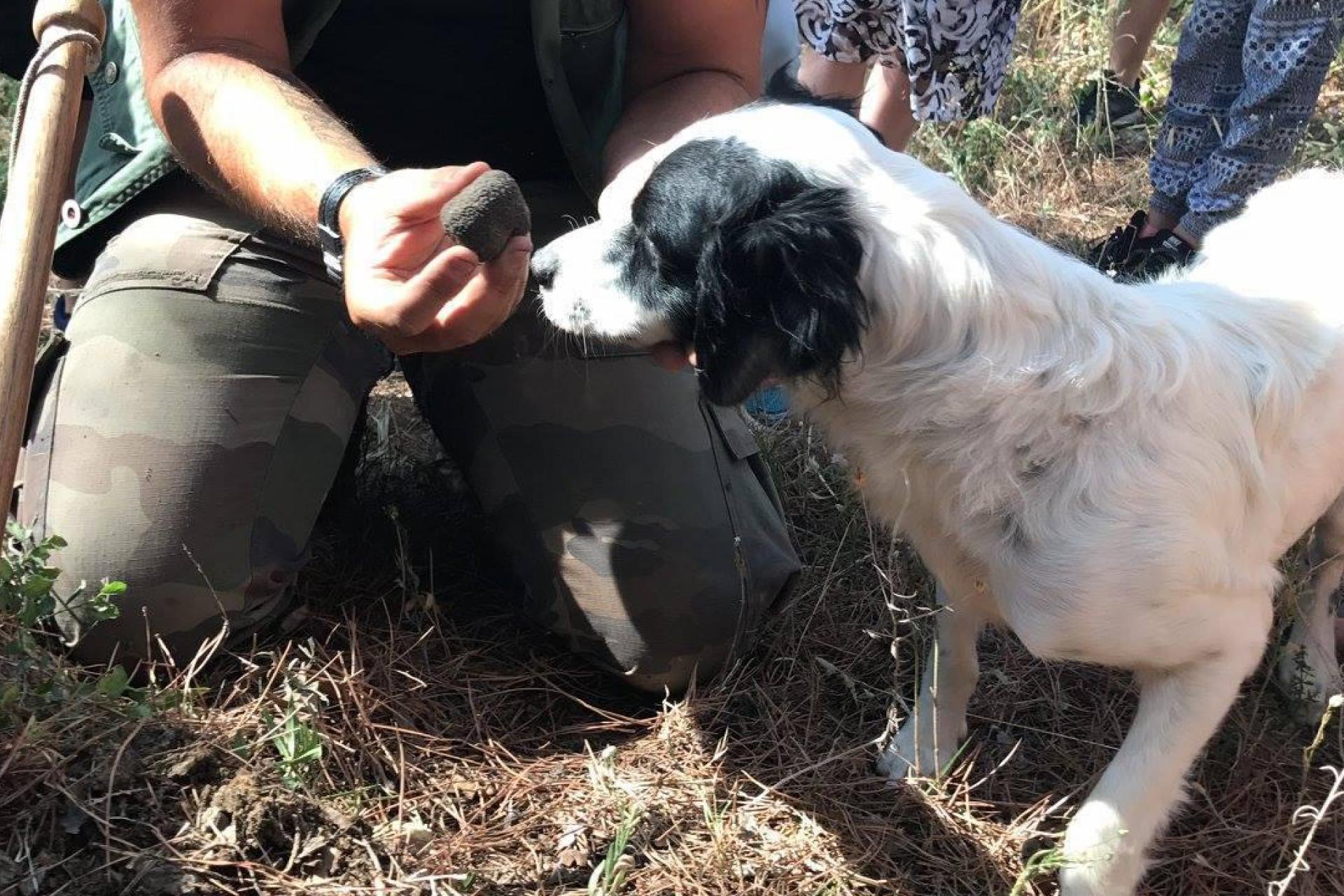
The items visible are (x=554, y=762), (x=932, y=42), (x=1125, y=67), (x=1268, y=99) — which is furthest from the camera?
(x=1125, y=67)

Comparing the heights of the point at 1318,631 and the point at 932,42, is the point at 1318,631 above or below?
below

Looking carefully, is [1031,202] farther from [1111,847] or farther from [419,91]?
[1111,847]

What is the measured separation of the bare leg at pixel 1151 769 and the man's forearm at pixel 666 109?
1.54 meters

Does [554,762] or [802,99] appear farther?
[554,762]

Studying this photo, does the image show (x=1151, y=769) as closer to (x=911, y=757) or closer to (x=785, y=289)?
(x=911, y=757)

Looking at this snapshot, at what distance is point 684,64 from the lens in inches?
119

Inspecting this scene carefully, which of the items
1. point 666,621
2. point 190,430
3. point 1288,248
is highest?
point 1288,248

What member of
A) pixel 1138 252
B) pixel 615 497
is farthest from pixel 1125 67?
pixel 615 497

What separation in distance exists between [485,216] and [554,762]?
122 cm

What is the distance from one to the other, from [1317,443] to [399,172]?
1848 millimetres

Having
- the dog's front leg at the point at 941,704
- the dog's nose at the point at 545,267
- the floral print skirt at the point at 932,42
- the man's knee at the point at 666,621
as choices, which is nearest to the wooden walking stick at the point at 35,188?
the dog's nose at the point at 545,267

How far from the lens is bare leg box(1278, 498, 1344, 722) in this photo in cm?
280

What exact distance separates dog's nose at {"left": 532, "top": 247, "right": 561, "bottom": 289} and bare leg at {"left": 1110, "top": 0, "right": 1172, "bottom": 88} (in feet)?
13.3

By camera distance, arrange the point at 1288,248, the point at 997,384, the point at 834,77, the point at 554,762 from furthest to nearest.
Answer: the point at 834,77 → the point at 1288,248 → the point at 554,762 → the point at 997,384
